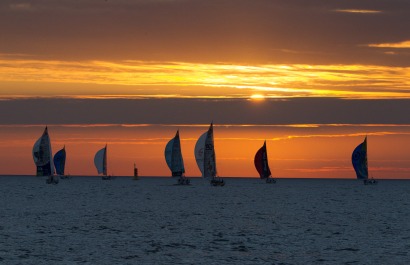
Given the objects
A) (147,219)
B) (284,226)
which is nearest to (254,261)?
(284,226)

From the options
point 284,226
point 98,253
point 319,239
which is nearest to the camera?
point 98,253

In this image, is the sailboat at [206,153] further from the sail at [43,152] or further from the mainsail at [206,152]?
the sail at [43,152]

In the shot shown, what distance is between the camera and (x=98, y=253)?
199 feet

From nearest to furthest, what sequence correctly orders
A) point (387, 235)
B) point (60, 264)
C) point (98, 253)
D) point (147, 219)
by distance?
point (60, 264) < point (98, 253) < point (387, 235) < point (147, 219)

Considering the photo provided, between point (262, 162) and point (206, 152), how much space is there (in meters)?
38.9

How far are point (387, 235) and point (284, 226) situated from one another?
42.9ft

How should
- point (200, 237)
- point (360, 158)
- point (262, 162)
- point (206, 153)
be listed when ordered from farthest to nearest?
point (262, 162) < point (360, 158) < point (206, 153) < point (200, 237)

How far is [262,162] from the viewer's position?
18925 cm

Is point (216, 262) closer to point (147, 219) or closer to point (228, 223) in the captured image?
point (228, 223)

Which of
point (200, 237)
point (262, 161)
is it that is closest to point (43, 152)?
point (262, 161)

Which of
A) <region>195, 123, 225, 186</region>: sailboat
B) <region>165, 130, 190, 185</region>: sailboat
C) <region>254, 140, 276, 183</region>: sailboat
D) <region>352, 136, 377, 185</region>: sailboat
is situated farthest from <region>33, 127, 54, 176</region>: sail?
<region>352, 136, 377, 185</region>: sailboat

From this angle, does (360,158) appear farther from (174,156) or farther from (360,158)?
(174,156)

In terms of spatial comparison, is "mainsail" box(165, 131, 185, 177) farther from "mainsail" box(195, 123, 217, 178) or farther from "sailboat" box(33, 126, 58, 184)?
"sailboat" box(33, 126, 58, 184)

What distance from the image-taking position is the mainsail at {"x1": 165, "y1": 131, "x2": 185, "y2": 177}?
16900 centimetres
